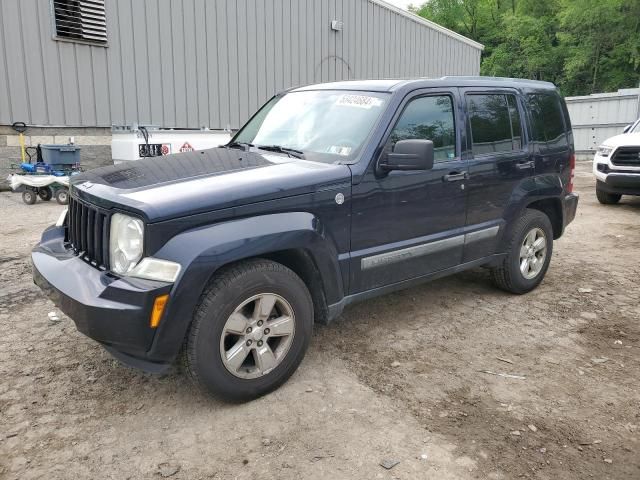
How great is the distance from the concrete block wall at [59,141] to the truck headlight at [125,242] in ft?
28.9

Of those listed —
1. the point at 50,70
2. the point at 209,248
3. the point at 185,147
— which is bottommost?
the point at 209,248

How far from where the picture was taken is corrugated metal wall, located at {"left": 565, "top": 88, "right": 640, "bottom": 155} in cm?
1964

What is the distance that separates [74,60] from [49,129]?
4.72ft

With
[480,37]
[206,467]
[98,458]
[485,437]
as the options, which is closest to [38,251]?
[98,458]

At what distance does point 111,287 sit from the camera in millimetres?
2680

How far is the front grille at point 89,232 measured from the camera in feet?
9.52

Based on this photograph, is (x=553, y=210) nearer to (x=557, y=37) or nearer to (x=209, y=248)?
(x=209, y=248)

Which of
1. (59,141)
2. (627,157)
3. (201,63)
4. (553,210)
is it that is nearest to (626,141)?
(627,157)

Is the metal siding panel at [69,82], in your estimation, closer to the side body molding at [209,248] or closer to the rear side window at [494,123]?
the rear side window at [494,123]

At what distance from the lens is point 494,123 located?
4.46m

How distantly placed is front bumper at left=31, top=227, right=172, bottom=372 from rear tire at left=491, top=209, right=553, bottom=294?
3209mm

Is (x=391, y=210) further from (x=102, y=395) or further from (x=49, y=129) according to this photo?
(x=49, y=129)

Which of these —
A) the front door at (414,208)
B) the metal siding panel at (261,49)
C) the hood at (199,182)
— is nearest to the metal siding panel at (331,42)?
the metal siding panel at (261,49)

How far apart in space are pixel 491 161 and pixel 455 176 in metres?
0.50
